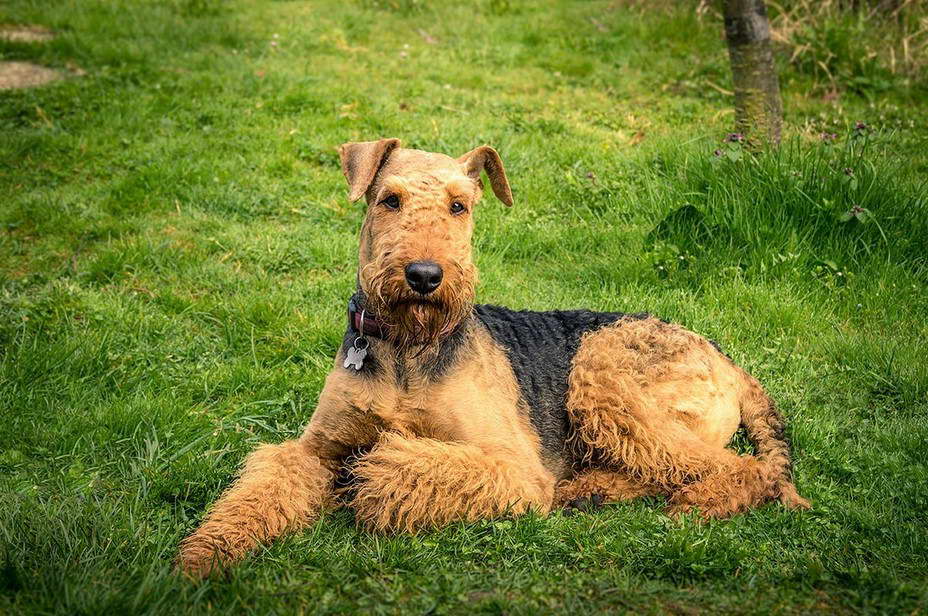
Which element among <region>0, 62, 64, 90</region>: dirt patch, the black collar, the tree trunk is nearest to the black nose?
the black collar

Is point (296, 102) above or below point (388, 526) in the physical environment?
above

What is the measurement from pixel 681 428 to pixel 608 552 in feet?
2.71

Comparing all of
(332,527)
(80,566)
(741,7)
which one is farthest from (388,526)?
(741,7)

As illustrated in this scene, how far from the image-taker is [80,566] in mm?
2668

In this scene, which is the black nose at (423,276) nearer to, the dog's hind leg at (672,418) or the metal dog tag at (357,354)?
the metal dog tag at (357,354)

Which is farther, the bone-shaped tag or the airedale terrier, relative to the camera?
the bone-shaped tag

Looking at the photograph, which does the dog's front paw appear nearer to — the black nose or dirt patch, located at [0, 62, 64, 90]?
the black nose

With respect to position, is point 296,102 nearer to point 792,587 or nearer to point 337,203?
point 337,203

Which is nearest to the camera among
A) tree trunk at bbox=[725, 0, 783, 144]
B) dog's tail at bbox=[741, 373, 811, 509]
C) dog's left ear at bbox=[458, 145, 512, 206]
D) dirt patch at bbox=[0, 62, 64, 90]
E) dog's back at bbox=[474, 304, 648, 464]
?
dog's tail at bbox=[741, 373, 811, 509]

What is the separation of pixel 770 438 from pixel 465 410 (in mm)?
1444

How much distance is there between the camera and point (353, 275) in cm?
533

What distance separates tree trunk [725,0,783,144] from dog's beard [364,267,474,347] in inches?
156

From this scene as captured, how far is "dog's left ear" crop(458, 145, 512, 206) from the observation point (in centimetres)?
382

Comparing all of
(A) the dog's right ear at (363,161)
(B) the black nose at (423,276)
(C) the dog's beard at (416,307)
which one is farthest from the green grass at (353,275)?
(A) the dog's right ear at (363,161)
